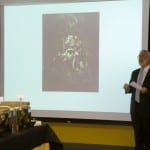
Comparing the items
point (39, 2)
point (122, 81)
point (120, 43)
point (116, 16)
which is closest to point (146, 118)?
point (122, 81)

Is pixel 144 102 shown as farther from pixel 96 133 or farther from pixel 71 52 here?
pixel 71 52

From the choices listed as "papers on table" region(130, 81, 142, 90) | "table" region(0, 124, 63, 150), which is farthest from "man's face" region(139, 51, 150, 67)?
"table" region(0, 124, 63, 150)

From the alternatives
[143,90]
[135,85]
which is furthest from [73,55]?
[143,90]

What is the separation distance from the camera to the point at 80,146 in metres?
5.01

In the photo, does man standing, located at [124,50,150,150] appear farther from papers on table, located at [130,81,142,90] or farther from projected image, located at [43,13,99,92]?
projected image, located at [43,13,99,92]

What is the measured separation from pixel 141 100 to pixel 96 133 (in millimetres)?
972

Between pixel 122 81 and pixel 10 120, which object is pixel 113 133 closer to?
pixel 122 81

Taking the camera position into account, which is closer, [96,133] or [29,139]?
[29,139]

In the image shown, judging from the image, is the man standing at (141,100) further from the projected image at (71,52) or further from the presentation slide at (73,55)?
the projected image at (71,52)

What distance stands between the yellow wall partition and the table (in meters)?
1.76

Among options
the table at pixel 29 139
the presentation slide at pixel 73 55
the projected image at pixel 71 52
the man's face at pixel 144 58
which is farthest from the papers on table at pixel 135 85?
the table at pixel 29 139

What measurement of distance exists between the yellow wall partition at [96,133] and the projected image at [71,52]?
0.54 meters

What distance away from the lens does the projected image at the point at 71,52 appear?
4.88 meters

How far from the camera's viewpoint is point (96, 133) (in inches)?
196
